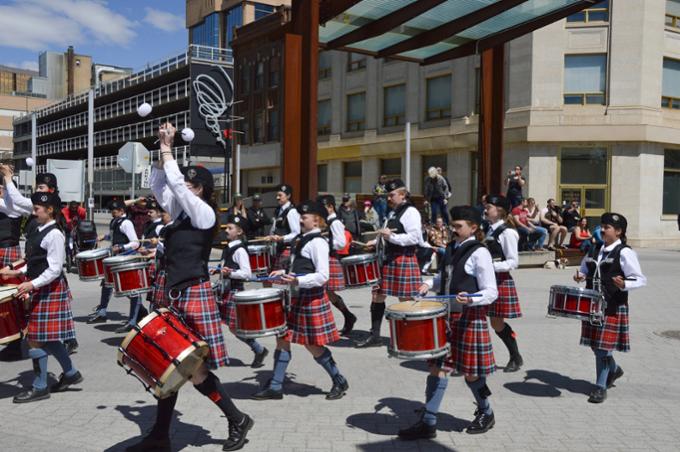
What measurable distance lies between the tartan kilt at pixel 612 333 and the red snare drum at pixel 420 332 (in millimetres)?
1897

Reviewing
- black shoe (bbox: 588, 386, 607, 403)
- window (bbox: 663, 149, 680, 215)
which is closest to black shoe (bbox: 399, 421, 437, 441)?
black shoe (bbox: 588, 386, 607, 403)

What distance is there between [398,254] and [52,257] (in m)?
3.75

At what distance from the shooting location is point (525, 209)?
53.9 feet

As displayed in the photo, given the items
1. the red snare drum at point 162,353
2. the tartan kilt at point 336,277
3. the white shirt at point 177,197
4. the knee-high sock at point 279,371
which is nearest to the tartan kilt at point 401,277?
the tartan kilt at point 336,277

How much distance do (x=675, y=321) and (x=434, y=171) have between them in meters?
7.20

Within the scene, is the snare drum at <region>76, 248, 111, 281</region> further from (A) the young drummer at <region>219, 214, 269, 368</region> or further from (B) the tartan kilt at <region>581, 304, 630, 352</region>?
(B) the tartan kilt at <region>581, 304, 630, 352</region>

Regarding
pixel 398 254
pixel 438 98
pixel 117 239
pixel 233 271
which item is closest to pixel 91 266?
pixel 117 239

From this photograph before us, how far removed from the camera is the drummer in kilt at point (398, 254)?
23.6 feet

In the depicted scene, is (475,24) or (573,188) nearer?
(475,24)

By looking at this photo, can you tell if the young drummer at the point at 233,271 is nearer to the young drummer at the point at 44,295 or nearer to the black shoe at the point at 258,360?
the black shoe at the point at 258,360

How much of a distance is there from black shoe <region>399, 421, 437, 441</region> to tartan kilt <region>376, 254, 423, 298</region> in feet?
9.14

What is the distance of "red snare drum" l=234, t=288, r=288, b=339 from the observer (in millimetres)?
5105

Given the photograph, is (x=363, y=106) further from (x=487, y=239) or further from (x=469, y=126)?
(x=487, y=239)

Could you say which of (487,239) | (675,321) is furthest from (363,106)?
(487,239)
